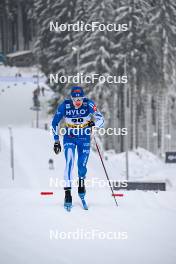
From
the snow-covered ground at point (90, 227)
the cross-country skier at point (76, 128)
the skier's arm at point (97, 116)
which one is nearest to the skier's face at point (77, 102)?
the cross-country skier at point (76, 128)

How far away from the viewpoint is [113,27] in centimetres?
2823

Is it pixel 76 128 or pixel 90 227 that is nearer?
pixel 90 227

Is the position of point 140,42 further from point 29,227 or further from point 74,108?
point 29,227

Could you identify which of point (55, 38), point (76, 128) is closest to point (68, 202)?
point (76, 128)

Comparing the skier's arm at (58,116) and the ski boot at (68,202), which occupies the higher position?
the skier's arm at (58,116)

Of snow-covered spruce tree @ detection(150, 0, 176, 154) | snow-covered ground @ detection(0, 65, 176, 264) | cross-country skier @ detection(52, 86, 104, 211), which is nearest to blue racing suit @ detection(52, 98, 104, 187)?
cross-country skier @ detection(52, 86, 104, 211)

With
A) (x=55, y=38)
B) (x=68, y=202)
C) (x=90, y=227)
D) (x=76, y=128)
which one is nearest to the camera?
(x=90, y=227)

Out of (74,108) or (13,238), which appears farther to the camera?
(74,108)

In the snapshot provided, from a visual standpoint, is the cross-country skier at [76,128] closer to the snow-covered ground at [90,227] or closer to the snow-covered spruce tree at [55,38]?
the snow-covered ground at [90,227]

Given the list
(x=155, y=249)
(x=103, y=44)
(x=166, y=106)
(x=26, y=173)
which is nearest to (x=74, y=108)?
(x=155, y=249)

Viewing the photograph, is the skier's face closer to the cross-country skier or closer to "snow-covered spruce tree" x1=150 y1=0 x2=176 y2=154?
the cross-country skier

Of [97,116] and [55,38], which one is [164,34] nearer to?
[55,38]

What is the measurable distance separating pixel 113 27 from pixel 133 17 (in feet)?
5.04

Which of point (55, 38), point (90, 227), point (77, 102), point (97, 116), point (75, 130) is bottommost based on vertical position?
point (90, 227)
